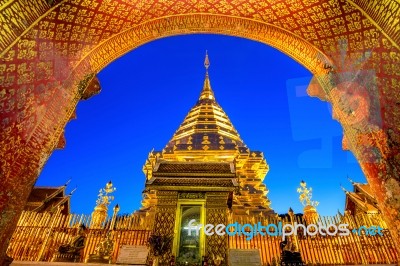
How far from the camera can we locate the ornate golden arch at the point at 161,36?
12.5ft

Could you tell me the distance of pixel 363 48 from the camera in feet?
14.2

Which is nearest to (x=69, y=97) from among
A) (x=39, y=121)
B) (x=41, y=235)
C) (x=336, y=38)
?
(x=39, y=121)

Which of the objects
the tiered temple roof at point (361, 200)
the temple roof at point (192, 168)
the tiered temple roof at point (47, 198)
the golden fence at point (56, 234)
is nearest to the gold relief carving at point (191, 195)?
the temple roof at point (192, 168)

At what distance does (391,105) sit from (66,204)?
16453 millimetres

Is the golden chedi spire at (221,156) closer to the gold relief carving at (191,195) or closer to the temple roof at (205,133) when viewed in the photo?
the temple roof at (205,133)

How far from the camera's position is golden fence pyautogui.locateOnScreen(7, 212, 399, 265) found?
343 inches

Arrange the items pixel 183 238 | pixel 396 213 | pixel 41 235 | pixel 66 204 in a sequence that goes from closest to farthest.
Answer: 1. pixel 396 213
2. pixel 183 238
3. pixel 41 235
4. pixel 66 204

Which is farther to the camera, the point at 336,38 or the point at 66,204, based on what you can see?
the point at 66,204

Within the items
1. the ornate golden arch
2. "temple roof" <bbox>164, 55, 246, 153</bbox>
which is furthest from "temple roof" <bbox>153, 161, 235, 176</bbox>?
"temple roof" <bbox>164, 55, 246, 153</bbox>

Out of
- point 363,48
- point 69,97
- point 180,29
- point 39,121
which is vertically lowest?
point 39,121

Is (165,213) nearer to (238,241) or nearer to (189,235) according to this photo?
(189,235)

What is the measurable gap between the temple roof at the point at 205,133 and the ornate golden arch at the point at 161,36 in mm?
9950

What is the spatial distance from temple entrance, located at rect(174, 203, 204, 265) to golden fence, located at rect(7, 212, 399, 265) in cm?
142

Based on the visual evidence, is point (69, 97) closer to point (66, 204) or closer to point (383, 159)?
point (383, 159)
